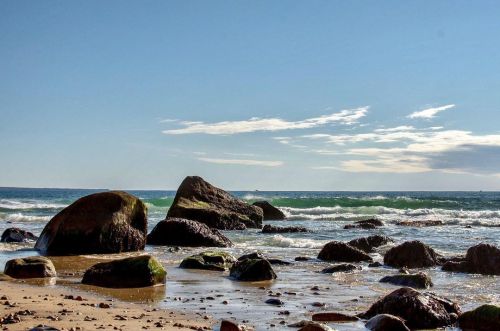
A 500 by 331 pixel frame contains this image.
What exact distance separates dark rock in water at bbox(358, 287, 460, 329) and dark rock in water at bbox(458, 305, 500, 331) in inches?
8.8

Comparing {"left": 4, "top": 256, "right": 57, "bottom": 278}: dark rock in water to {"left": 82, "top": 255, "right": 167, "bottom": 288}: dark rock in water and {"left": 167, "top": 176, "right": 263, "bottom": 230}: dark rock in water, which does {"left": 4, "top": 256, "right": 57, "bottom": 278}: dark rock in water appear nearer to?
{"left": 82, "top": 255, "right": 167, "bottom": 288}: dark rock in water

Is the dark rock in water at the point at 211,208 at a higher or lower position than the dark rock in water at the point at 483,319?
higher

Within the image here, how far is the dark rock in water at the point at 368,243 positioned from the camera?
17.3 metres

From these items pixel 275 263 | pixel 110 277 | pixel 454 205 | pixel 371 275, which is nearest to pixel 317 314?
pixel 110 277

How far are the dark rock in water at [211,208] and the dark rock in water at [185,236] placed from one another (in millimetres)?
7473

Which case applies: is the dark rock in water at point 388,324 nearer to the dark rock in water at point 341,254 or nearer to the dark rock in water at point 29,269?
the dark rock in water at point 29,269

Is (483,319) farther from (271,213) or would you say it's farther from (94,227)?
(271,213)

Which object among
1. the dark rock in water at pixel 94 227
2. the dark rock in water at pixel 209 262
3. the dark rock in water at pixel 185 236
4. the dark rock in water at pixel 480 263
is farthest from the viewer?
the dark rock in water at pixel 185 236

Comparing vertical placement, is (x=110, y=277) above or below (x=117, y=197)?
below

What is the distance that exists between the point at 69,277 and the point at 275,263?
472 cm

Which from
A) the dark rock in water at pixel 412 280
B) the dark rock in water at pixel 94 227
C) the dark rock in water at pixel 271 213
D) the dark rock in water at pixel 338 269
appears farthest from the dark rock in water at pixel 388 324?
the dark rock in water at pixel 271 213

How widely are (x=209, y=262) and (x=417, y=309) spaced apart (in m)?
6.26

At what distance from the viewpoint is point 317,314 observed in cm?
761

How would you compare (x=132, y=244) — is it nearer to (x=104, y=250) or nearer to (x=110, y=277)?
(x=104, y=250)
